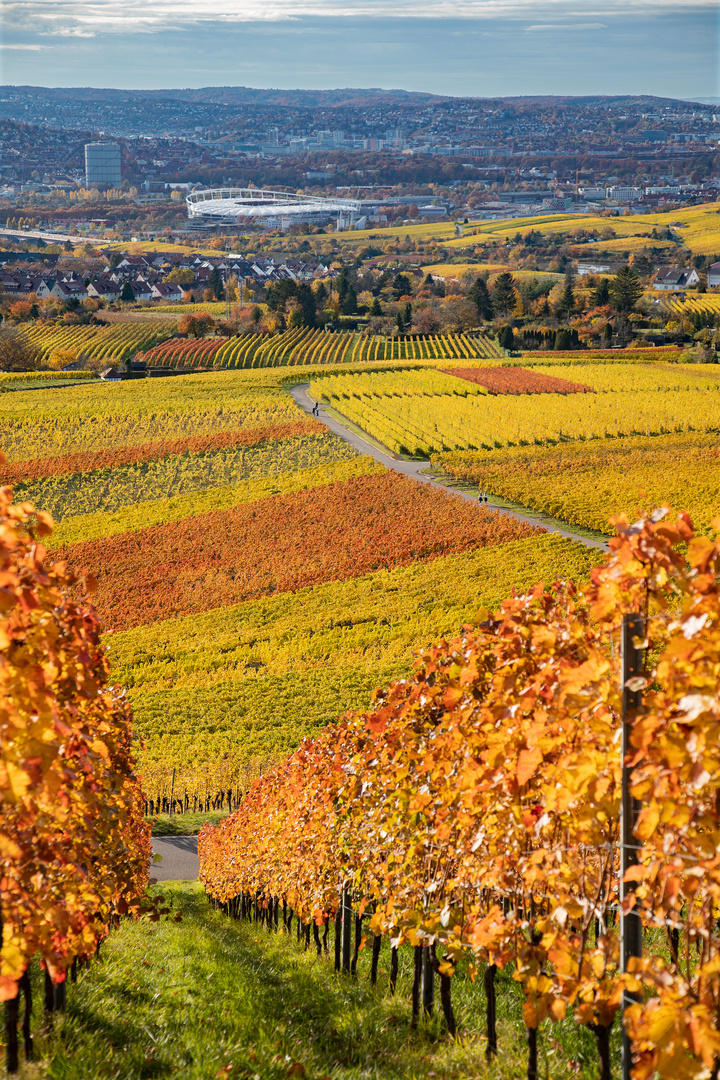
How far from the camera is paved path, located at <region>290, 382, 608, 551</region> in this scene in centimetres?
3722

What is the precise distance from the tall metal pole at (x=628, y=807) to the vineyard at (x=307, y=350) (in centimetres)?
8907

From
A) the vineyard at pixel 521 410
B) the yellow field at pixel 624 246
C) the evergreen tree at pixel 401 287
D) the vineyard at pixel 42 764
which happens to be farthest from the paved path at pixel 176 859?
the yellow field at pixel 624 246

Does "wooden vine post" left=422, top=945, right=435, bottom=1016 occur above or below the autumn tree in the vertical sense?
below

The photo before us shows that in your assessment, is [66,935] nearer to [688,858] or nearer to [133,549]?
[688,858]

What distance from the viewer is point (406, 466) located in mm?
49781

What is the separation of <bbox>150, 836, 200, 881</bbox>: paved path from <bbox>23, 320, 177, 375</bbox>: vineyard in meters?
79.1

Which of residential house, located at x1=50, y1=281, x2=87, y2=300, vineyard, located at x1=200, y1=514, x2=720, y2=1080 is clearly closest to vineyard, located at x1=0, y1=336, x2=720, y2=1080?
vineyard, located at x1=200, y1=514, x2=720, y2=1080

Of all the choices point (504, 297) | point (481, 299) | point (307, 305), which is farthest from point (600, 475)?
point (307, 305)

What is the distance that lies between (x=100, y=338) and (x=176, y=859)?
9260cm

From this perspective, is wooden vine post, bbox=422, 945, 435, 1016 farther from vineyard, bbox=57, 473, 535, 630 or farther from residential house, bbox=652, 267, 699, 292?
residential house, bbox=652, 267, 699, 292

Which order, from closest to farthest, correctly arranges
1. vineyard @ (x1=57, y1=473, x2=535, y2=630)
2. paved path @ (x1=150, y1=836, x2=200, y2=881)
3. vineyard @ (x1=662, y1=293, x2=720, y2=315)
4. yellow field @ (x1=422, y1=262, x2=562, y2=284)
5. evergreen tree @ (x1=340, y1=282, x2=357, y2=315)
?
1. paved path @ (x1=150, y1=836, x2=200, y2=881)
2. vineyard @ (x1=57, y1=473, x2=535, y2=630)
3. vineyard @ (x1=662, y1=293, x2=720, y2=315)
4. evergreen tree @ (x1=340, y1=282, x2=357, y2=315)
5. yellow field @ (x1=422, y1=262, x2=562, y2=284)

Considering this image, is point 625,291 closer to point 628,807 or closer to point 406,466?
point 406,466

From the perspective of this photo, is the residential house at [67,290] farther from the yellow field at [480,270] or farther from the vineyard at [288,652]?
the vineyard at [288,652]

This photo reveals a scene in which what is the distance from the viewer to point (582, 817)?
4.51m
